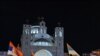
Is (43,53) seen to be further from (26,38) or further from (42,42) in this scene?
(26,38)

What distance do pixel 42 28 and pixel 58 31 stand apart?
1503mm

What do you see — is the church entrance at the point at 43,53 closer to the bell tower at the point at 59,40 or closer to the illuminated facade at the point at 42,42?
the illuminated facade at the point at 42,42

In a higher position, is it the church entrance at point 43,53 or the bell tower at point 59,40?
the bell tower at point 59,40

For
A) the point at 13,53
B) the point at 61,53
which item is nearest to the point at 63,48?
the point at 61,53

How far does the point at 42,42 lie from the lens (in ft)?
80.4

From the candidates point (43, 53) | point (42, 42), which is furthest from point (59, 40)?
point (43, 53)

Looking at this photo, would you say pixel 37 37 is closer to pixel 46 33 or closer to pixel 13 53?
pixel 46 33

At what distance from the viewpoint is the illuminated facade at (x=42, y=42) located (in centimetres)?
2367

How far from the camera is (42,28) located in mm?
25234

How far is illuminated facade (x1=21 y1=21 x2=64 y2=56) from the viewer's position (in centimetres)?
2367

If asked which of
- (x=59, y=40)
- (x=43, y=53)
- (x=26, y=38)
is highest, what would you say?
(x=26, y=38)

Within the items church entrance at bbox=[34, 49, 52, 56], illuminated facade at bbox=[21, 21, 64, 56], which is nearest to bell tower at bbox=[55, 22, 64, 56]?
illuminated facade at bbox=[21, 21, 64, 56]

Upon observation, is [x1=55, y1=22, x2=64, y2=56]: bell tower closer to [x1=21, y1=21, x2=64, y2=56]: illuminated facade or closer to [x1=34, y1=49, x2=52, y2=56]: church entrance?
[x1=21, y1=21, x2=64, y2=56]: illuminated facade

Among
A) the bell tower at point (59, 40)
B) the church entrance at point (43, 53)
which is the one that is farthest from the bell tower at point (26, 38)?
the bell tower at point (59, 40)
